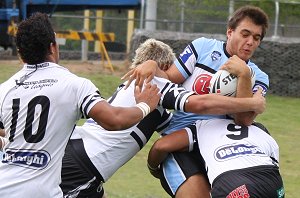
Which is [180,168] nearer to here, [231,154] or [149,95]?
[231,154]

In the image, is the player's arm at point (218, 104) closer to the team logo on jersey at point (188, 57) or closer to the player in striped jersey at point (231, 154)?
the player in striped jersey at point (231, 154)


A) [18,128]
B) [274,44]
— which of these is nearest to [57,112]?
[18,128]

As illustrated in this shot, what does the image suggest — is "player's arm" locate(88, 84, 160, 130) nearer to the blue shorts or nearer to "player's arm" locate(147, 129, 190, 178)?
"player's arm" locate(147, 129, 190, 178)

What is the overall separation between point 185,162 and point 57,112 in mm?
1254

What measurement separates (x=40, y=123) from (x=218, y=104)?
3.94ft

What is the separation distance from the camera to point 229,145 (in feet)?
17.8

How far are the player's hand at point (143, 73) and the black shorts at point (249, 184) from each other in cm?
78

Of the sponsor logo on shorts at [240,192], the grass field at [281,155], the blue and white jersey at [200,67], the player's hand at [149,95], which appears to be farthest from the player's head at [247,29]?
the grass field at [281,155]

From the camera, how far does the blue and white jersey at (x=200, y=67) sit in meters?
5.67

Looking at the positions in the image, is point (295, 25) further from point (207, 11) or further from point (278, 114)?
point (278, 114)

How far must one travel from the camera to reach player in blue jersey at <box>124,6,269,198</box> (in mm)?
5539

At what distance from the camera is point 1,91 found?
4906 mm

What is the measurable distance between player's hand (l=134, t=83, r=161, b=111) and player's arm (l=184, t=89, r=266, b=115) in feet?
0.84

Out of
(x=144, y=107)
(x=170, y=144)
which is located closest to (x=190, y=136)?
(x=170, y=144)
